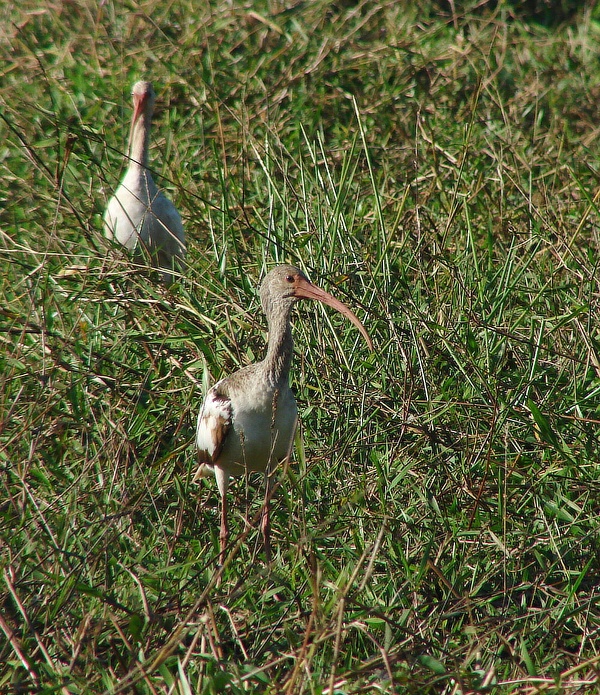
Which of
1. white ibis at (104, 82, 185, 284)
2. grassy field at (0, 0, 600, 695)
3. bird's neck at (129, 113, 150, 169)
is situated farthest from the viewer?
bird's neck at (129, 113, 150, 169)

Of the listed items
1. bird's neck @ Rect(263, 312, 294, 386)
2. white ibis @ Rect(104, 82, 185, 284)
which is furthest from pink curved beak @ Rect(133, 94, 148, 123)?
bird's neck @ Rect(263, 312, 294, 386)

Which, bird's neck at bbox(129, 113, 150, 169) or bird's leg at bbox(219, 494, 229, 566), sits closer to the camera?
bird's leg at bbox(219, 494, 229, 566)

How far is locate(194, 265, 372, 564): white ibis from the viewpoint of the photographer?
3807mm

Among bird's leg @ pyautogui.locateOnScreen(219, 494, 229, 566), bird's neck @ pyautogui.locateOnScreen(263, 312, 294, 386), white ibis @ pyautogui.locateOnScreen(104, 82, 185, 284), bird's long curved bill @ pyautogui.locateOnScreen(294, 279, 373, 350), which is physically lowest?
bird's leg @ pyautogui.locateOnScreen(219, 494, 229, 566)

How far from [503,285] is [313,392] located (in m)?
1.09

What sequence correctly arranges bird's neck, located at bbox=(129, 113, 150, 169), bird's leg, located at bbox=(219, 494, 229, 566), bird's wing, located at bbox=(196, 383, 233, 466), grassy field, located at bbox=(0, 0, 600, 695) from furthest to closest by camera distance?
bird's neck, located at bbox=(129, 113, 150, 169)
bird's wing, located at bbox=(196, 383, 233, 466)
bird's leg, located at bbox=(219, 494, 229, 566)
grassy field, located at bbox=(0, 0, 600, 695)

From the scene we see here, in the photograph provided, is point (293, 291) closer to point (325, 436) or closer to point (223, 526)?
point (325, 436)

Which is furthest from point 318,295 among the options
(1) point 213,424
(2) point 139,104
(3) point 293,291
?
(2) point 139,104

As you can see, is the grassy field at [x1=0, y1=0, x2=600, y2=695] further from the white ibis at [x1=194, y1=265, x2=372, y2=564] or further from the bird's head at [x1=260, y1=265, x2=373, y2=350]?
the bird's head at [x1=260, y1=265, x2=373, y2=350]

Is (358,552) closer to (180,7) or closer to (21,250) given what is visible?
(21,250)

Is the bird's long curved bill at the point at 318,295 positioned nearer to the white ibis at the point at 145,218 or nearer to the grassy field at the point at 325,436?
the grassy field at the point at 325,436

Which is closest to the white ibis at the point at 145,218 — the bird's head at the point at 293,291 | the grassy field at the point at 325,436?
the grassy field at the point at 325,436

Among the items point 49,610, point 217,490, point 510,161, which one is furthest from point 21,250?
point 510,161

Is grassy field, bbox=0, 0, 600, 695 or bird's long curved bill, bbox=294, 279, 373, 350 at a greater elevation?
bird's long curved bill, bbox=294, 279, 373, 350
